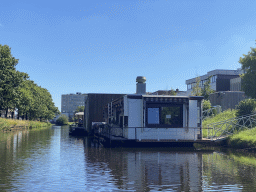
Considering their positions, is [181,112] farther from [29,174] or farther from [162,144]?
[29,174]

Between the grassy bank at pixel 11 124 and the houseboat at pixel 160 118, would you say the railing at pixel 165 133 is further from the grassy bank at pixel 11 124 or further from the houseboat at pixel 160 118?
the grassy bank at pixel 11 124

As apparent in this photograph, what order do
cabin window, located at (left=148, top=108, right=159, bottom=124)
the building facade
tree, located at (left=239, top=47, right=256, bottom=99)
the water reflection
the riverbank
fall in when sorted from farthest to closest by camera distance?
1. the building facade
2. tree, located at (left=239, top=47, right=256, bottom=99)
3. cabin window, located at (left=148, top=108, right=159, bottom=124)
4. the riverbank
5. the water reflection

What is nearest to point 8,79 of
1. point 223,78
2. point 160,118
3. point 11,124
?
point 11,124

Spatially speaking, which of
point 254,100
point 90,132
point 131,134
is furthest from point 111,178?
point 90,132

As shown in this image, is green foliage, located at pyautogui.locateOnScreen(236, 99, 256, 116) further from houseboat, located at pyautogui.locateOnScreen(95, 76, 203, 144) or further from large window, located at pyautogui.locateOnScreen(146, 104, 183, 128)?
large window, located at pyautogui.locateOnScreen(146, 104, 183, 128)

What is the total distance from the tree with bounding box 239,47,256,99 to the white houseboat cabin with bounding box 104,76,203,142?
10.9m

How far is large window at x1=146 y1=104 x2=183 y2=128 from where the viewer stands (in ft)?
92.8

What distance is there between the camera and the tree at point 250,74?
36.7 metres

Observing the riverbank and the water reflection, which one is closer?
the water reflection

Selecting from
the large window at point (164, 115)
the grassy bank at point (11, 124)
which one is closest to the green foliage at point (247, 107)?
the large window at point (164, 115)

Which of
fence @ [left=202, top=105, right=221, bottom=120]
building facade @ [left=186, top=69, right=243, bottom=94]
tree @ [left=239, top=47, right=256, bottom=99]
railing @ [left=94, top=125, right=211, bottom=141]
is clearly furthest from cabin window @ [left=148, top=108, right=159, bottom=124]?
building facade @ [left=186, top=69, right=243, bottom=94]

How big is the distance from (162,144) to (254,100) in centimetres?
1411

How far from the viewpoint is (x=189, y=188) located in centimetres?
1220

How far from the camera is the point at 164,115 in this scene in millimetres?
28469
